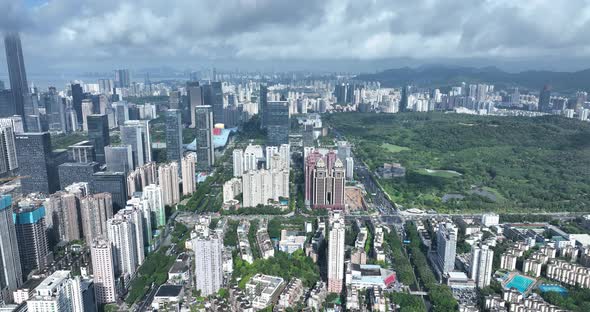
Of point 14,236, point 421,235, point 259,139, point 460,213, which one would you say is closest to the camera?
point 14,236

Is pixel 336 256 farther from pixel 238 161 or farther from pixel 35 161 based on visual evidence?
pixel 35 161

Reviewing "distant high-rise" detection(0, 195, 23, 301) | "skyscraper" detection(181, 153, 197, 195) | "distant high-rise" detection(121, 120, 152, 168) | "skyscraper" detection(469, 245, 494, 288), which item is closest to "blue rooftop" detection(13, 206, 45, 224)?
"distant high-rise" detection(0, 195, 23, 301)

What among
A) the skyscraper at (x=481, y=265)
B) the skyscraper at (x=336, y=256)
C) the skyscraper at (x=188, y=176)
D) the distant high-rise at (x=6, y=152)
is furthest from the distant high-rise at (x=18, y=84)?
the skyscraper at (x=481, y=265)

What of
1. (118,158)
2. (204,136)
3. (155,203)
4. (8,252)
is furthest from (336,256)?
(204,136)

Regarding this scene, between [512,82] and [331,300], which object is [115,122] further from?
Result: [512,82]

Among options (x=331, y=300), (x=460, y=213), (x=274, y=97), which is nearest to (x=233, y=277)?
(x=331, y=300)
